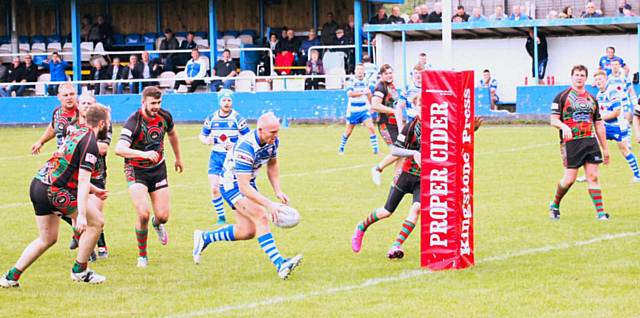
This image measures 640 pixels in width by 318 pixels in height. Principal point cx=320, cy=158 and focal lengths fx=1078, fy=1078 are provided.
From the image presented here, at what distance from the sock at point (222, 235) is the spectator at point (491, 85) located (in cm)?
2191

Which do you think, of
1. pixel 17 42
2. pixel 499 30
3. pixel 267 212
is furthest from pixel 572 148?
pixel 17 42

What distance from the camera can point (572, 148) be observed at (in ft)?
42.3

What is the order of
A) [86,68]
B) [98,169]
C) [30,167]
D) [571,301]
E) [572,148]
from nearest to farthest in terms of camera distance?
[571,301]
[98,169]
[572,148]
[30,167]
[86,68]

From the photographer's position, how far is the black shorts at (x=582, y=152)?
42.2 feet

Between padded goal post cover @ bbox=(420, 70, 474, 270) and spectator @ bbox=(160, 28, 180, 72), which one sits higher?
spectator @ bbox=(160, 28, 180, 72)

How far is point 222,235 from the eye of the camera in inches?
404

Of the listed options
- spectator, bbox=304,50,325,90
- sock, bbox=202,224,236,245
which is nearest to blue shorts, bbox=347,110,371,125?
spectator, bbox=304,50,325,90

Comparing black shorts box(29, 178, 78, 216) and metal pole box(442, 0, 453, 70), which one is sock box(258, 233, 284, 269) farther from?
metal pole box(442, 0, 453, 70)

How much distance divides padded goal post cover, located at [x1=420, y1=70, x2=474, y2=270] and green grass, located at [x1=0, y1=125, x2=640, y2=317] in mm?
326

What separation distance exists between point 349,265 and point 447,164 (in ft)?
5.10

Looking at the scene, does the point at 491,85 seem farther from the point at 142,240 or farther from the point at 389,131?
the point at 142,240

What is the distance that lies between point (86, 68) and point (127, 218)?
24173 mm

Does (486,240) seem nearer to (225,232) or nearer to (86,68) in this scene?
(225,232)

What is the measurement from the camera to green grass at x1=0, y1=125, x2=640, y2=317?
8.58m
